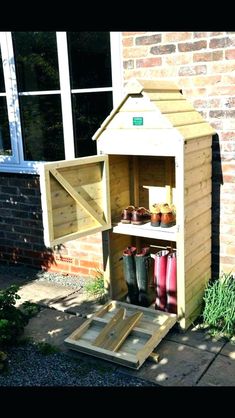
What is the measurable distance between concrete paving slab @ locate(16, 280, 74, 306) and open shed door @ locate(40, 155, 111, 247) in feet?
4.24

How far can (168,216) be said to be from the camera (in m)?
4.09

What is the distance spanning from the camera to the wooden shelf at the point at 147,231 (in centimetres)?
395

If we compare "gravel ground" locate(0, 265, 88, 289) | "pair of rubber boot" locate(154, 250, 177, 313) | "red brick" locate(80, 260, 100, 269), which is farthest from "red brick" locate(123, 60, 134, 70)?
"gravel ground" locate(0, 265, 88, 289)

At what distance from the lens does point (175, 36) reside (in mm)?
4211

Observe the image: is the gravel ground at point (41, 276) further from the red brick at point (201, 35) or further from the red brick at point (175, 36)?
the red brick at point (201, 35)

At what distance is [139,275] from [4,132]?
114 inches

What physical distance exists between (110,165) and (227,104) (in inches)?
49.4

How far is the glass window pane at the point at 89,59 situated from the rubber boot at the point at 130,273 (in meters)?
1.87

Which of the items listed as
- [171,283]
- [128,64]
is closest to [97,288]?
[171,283]

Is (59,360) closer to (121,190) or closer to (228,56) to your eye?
(121,190)

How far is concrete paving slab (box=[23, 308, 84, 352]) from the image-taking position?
412cm

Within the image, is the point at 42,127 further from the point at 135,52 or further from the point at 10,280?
the point at 10,280

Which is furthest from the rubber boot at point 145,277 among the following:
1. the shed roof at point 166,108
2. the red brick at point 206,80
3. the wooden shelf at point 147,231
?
the red brick at point 206,80

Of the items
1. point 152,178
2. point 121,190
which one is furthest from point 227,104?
point 121,190
